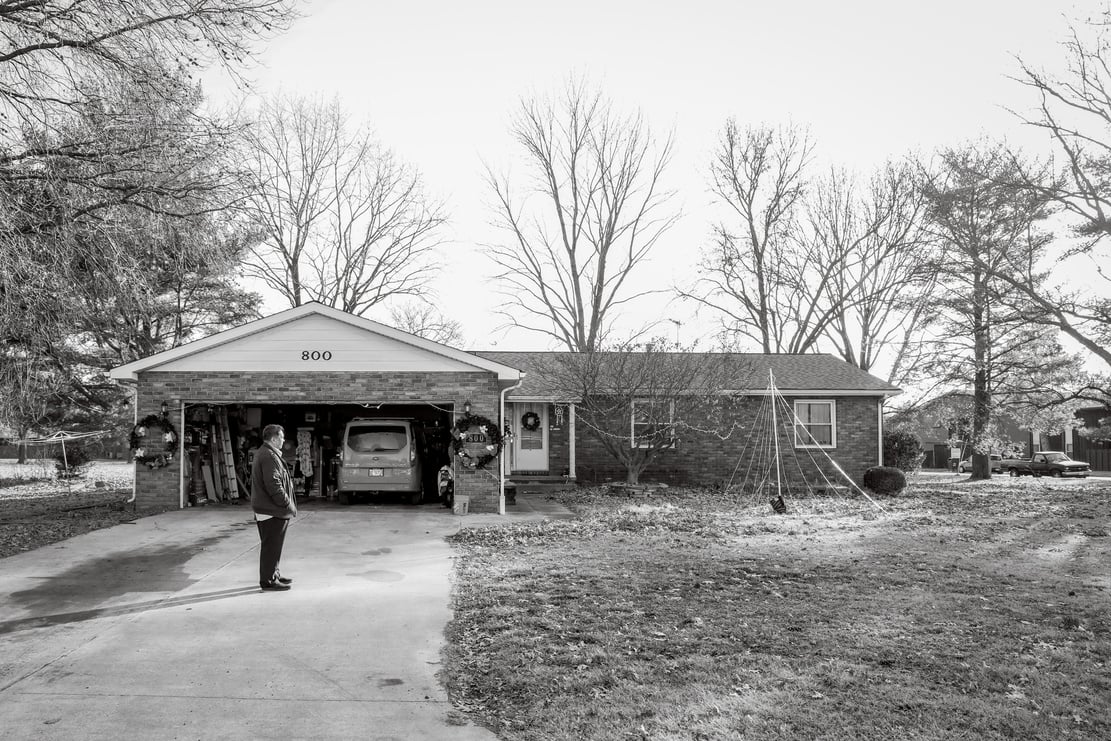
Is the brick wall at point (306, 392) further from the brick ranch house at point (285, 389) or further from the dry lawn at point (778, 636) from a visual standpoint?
the dry lawn at point (778, 636)

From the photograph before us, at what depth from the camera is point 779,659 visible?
600 centimetres

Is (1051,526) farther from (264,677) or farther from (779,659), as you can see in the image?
(264,677)

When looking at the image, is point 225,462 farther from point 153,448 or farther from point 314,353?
point 314,353

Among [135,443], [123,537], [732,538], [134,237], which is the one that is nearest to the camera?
[134,237]

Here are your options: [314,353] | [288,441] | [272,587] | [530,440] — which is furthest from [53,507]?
[530,440]

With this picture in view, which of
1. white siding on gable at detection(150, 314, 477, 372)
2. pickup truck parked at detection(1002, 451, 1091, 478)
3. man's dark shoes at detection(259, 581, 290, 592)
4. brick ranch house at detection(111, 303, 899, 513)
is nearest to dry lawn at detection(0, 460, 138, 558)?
brick ranch house at detection(111, 303, 899, 513)

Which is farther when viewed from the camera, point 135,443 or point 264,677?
point 135,443

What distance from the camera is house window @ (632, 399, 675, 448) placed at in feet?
65.6

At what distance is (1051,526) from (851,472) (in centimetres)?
762

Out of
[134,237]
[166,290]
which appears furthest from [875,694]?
[166,290]

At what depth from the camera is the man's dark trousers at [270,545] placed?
27.2 ft

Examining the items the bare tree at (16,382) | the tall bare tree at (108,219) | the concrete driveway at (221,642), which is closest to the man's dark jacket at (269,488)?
the concrete driveway at (221,642)

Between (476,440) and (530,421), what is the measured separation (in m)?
7.04

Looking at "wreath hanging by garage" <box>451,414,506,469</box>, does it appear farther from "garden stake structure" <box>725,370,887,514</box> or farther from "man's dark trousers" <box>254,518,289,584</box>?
"garden stake structure" <box>725,370,887,514</box>
